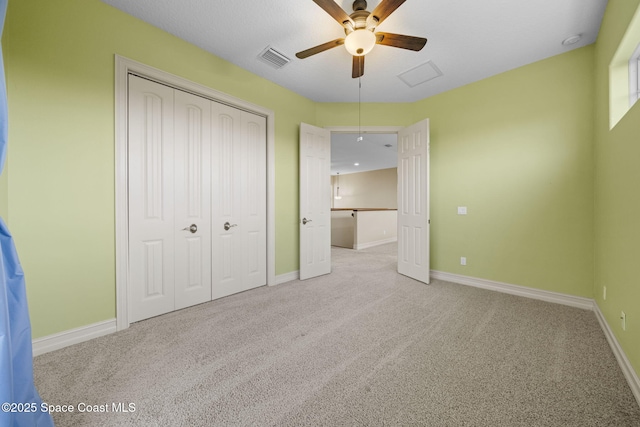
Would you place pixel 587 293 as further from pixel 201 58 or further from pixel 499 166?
pixel 201 58

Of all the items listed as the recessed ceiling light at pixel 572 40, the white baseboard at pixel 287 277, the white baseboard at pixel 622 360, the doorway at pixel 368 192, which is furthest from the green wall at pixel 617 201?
the white baseboard at pixel 287 277

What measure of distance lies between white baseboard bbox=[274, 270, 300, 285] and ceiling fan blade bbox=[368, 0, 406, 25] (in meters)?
3.04

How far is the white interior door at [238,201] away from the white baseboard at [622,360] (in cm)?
322

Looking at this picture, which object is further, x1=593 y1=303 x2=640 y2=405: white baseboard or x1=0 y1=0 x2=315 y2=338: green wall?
x1=0 y1=0 x2=315 y2=338: green wall

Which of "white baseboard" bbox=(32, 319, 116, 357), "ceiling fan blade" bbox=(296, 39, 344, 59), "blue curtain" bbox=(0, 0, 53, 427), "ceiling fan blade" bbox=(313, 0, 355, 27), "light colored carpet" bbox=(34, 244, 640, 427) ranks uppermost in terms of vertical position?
"ceiling fan blade" bbox=(313, 0, 355, 27)

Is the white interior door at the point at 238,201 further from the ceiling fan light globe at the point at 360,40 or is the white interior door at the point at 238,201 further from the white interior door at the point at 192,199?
the ceiling fan light globe at the point at 360,40

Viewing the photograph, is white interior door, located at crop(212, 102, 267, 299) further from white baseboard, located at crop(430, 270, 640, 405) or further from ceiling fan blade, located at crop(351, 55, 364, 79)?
white baseboard, located at crop(430, 270, 640, 405)

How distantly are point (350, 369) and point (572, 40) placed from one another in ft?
12.2

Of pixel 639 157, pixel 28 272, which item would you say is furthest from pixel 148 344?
pixel 639 157

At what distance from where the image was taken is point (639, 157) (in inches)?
57.6

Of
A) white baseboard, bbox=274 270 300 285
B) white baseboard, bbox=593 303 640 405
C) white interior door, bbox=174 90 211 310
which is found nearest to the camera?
white baseboard, bbox=593 303 640 405

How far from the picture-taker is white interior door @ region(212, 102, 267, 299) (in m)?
2.92

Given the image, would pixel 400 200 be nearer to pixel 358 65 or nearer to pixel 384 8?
pixel 358 65

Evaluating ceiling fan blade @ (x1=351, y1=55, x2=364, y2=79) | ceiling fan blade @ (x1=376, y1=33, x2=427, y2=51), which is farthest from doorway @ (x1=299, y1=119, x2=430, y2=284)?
ceiling fan blade @ (x1=376, y1=33, x2=427, y2=51)
